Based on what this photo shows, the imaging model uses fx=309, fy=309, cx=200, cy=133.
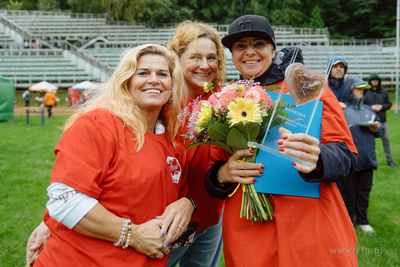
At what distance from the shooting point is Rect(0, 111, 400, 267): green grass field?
11.8ft

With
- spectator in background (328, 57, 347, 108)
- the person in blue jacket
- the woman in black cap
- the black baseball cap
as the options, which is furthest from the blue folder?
spectator in background (328, 57, 347, 108)

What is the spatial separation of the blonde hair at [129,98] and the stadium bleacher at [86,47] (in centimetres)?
1909

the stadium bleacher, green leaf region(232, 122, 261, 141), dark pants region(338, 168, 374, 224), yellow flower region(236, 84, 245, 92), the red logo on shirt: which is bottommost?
dark pants region(338, 168, 374, 224)

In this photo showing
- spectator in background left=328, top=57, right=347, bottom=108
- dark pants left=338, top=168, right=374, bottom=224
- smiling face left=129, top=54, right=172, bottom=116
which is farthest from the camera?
spectator in background left=328, top=57, right=347, bottom=108

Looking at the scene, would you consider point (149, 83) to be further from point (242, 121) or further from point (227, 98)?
point (242, 121)

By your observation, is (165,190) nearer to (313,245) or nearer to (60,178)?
(60,178)

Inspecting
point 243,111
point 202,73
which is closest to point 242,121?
point 243,111

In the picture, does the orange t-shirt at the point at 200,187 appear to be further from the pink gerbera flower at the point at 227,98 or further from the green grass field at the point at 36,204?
the green grass field at the point at 36,204

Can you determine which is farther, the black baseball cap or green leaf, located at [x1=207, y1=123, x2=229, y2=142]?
the black baseball cap

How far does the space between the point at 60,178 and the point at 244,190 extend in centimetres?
96

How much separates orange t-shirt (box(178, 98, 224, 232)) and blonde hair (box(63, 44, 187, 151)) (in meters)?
0.24

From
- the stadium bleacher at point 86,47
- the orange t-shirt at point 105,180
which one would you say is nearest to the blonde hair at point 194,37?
the orange t-shirt at point 105,180

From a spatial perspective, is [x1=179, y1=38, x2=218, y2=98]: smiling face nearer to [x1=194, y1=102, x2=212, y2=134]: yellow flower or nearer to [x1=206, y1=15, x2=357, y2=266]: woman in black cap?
[x1=206, y1=15, x2=357, y2=266]: woman in black cap

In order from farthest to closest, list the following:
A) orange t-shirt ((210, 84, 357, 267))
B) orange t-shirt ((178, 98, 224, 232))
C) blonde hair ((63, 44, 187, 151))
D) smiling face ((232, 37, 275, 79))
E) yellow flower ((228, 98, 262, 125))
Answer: orange t-shirt ((178, 98, 224, 232)) < smiling face ((232, 37, 275, 79)) < blonde hair ((63, 44, 187, 151)) < orange t-shirt ((210, 84, 357, 267)) < yellow flower ((228, 98, 262, 125))
